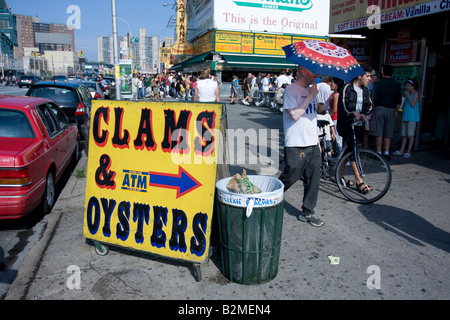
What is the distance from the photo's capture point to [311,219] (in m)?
4.55

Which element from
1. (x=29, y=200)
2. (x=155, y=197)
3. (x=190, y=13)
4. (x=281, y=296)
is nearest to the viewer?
(x=281, y=296)

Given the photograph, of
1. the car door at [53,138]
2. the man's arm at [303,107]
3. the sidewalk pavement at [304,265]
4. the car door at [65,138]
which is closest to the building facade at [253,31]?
the car door at [65,138]

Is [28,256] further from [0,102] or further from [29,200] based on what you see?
[0,102]

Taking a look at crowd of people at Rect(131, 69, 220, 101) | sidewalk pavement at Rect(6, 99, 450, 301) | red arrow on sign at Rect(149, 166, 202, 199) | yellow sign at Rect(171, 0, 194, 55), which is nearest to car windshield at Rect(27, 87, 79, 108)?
sidewalk pavement at Rect(6, 99, 450, 301)

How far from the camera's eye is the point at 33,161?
178 inches

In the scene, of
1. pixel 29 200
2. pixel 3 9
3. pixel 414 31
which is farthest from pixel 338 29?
pixel 3 9

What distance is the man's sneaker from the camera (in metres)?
4.50

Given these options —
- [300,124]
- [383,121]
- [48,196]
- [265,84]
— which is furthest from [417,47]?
[265,84]

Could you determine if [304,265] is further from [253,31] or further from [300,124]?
Result: [253,31]

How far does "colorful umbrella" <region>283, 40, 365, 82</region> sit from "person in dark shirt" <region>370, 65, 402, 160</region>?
4.21 metres

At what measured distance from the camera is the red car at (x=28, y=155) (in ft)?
13.9

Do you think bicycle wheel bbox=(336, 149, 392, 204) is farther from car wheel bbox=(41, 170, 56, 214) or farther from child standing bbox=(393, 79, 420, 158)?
car wheel bbox=(41, 170, 56, 214)

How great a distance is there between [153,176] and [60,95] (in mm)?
7010
